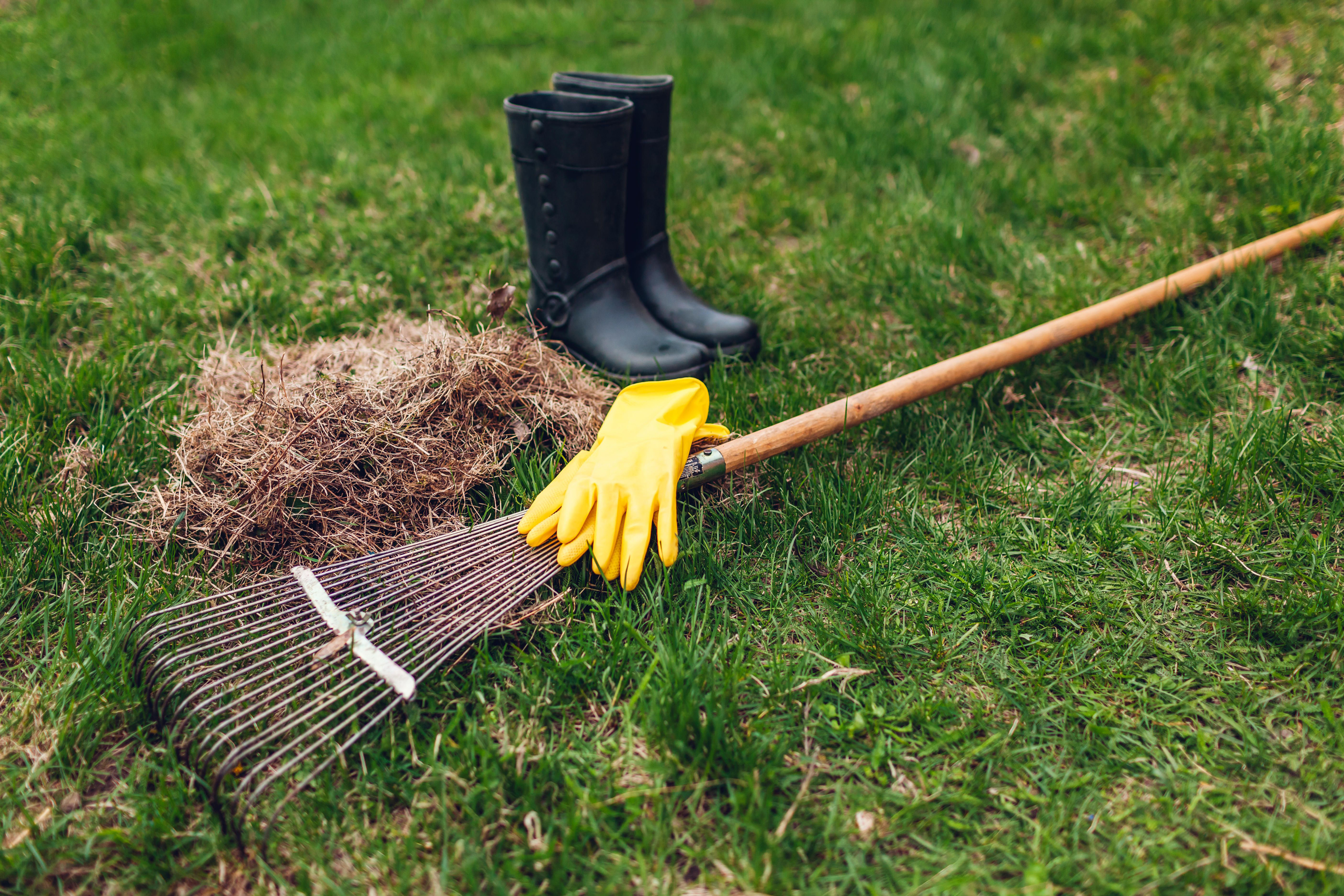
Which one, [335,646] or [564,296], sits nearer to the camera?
[335,646]

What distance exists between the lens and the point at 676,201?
361 cm

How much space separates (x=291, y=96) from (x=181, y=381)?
3055 mm

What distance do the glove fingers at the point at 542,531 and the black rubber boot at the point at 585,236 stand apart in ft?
2.28

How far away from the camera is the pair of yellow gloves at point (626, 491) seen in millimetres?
1844

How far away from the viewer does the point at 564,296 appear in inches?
102

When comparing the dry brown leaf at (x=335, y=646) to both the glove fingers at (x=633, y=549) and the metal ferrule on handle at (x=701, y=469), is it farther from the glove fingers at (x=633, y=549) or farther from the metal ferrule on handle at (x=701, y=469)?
the metal ferrule on handle at (x=701, y=469)

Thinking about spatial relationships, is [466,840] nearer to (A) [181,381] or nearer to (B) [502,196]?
(A) [181,381]

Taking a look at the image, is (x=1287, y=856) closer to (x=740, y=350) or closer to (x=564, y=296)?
(x=740, y=350)

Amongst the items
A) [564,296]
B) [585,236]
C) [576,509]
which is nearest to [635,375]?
[564,296]

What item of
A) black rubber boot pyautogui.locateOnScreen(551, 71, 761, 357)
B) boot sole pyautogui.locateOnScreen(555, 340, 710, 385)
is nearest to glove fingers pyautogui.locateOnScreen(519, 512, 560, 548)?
boot sole pyautogui.locateOnScreen(555, 340, 710, 385)

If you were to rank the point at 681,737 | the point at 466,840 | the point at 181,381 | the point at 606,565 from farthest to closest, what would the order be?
the point at 181,381 < the point at 606,565 < the point at 681,737 < the point at 466,840

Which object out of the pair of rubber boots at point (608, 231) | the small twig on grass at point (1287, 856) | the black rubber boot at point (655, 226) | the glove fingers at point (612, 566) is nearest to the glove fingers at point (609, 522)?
the glove fingers at point (612, 566)

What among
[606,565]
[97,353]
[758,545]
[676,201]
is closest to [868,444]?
[758,545]

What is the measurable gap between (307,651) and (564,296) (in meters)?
1.39
